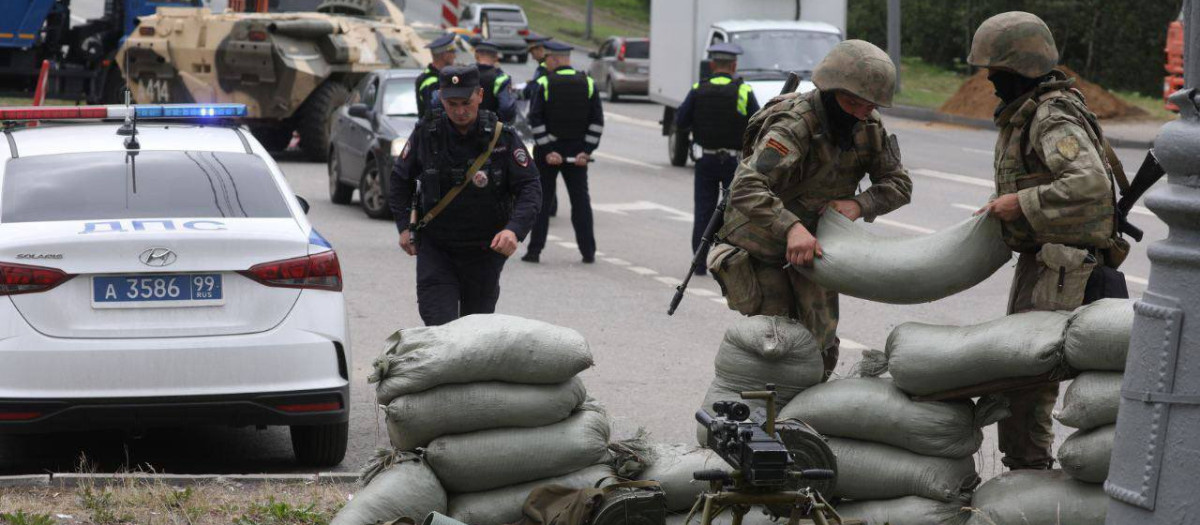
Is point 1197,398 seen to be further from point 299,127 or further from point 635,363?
point 299,127

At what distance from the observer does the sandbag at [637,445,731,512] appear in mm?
4797

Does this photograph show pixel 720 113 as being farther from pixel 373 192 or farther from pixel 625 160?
pixel 625 160

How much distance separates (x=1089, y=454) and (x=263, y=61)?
1737 centimetres

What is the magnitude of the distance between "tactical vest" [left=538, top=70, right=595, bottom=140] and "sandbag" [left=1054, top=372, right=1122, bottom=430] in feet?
29.5

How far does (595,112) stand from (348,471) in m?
7.18

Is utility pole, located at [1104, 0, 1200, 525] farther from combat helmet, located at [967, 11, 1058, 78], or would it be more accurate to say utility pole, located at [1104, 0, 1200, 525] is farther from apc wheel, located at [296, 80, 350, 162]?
apc wheel, located at [296, 80, 350, 162]

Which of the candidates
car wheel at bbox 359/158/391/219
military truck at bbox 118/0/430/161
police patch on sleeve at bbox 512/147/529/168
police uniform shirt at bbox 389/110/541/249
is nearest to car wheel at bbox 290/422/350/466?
police uniform shirt at bbox 389/110/541/249

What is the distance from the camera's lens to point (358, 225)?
1530cm

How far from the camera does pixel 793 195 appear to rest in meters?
5.32

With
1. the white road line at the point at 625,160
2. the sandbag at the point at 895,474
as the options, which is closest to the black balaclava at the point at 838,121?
the sandbag at the point at 895,474

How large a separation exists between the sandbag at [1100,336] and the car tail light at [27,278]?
12.2 feet

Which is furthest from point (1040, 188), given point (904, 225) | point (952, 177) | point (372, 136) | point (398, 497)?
point (952, 177)

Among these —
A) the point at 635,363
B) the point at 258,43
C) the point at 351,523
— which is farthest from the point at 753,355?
the point at 258,43

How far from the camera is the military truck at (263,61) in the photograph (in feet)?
67.0
